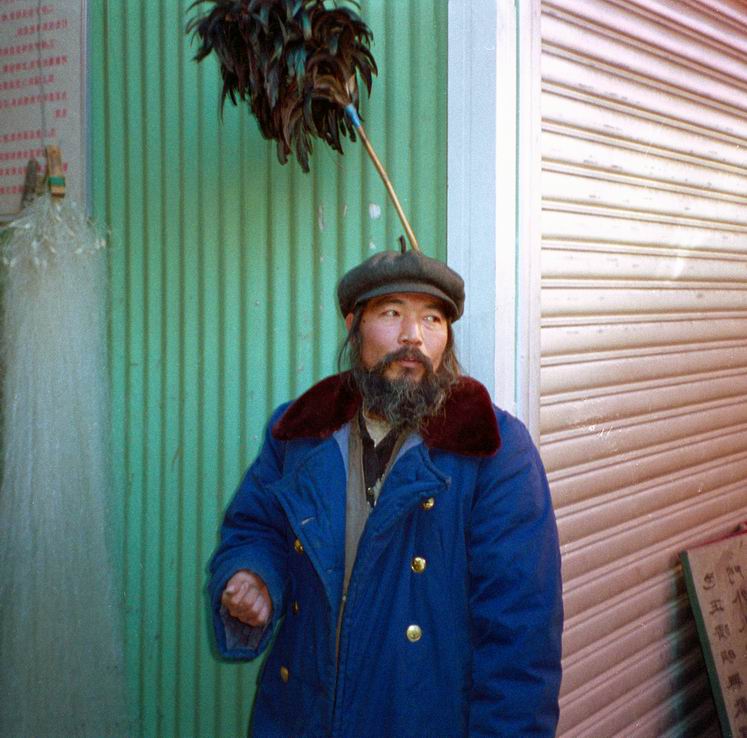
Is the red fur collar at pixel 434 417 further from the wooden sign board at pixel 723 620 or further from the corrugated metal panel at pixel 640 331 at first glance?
the wooden sign board at pixel 723 620

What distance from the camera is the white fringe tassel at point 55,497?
3676 mm

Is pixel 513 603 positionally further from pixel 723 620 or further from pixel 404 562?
pixel 723 620

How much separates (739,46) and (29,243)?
3308mm

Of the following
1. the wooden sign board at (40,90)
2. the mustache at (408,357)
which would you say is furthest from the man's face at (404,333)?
the wooden sign board at (40,90)

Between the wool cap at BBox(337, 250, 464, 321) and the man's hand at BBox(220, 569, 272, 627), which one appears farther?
the wool cap at BBox(337, 250, 464, 321)

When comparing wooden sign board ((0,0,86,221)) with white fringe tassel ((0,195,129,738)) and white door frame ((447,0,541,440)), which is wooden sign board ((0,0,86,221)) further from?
white door frame ((447,0,541,440))

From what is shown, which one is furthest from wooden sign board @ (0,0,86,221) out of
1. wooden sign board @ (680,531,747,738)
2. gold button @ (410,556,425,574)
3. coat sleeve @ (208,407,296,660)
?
wooden sign board @ (680,531,747,738)

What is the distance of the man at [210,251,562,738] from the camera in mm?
2127

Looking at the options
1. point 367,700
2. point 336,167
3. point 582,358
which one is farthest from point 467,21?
point 367,700

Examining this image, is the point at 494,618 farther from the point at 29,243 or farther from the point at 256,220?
the point at 29,243

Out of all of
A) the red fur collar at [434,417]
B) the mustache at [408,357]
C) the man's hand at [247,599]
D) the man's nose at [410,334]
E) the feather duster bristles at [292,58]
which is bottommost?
the man's hand at [247,599]

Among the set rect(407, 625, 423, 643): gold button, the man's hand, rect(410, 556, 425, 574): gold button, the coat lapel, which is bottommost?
rect(407, 625, 423, 643): gold button

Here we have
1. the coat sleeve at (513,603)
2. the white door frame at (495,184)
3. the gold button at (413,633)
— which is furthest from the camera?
the white door frame at (495,184)

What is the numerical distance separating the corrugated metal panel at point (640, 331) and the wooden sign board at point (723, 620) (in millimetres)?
107
